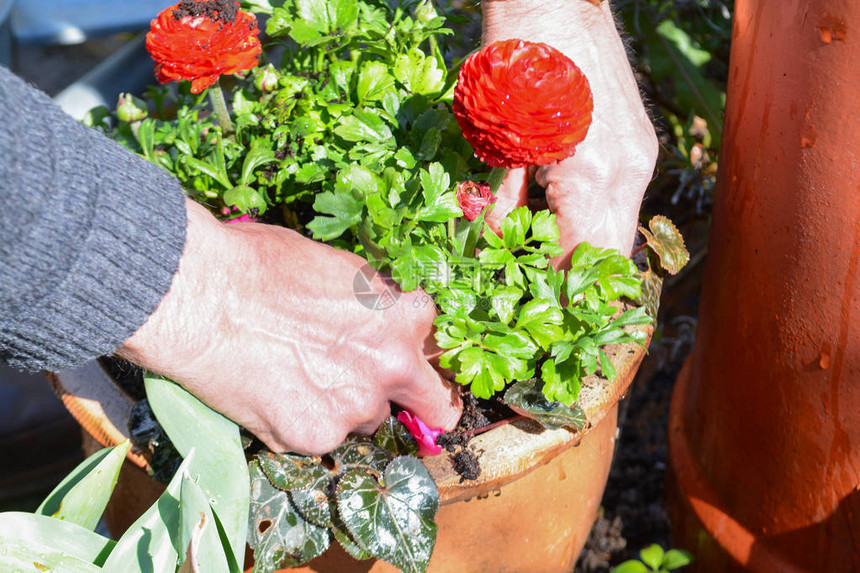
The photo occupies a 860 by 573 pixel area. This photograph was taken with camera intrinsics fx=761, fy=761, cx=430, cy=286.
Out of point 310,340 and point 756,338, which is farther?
point 756,338

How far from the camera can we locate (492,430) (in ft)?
3.29

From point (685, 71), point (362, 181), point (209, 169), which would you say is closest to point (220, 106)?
point (209, 169)

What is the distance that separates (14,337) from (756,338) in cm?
101

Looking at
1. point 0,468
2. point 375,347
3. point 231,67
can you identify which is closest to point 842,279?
point 375,347

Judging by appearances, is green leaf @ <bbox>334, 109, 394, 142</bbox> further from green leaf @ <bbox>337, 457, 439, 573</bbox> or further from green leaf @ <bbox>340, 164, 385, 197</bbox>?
green leaf @ <bbox>337, 457, 439, 573</bbox>

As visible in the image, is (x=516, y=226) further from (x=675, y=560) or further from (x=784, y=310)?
(x=675, y=560)

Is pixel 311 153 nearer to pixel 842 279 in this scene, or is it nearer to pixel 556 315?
pixel 556 315

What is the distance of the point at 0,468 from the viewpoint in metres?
1.95

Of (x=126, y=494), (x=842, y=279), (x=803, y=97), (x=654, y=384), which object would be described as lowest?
(x=654, y=384)

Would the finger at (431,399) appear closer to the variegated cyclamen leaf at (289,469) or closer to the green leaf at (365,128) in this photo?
the variegated cyclamen leaf at (289,469)

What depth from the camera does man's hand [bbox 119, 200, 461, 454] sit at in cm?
86

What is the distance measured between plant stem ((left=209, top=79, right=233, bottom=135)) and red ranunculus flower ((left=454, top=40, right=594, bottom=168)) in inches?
19.3

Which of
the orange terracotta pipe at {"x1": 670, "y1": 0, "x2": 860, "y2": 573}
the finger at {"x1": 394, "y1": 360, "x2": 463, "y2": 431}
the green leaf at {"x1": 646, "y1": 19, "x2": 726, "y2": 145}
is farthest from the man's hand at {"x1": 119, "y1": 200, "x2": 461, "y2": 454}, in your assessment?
the green leaf at {"x1": 646, "y1": 19, "x2": 726, "y2": 145}

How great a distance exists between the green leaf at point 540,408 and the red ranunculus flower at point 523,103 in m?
0.31
